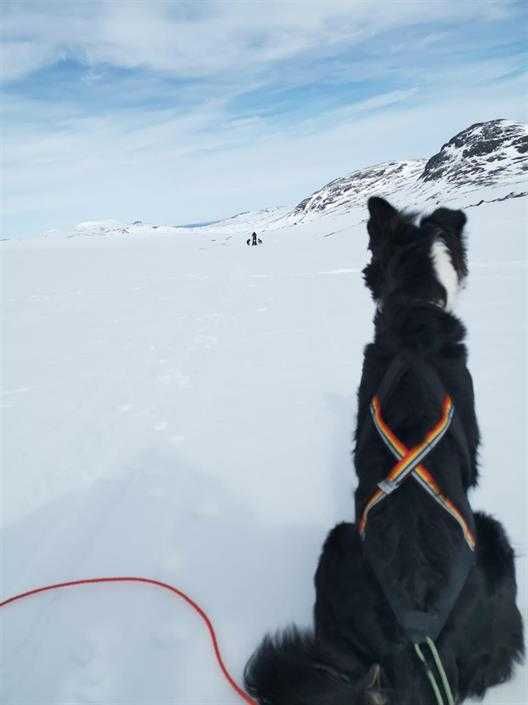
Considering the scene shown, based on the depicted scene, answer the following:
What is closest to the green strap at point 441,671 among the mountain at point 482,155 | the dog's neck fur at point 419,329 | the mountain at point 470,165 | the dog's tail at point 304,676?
the dog's tail at point 304,676

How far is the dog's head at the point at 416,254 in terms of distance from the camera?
2.25 m

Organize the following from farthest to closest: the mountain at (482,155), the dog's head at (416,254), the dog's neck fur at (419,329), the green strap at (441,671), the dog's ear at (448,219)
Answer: the mountain at (482,155) < the dog's ear at (448,219) < the dog's head at (416,254) < the dog's neck fur at (419,329) < the green strap at (441,671)

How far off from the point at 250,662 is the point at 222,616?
0.70 m

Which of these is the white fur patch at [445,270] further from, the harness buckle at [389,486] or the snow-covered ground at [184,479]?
the harness buckle at [389,486]

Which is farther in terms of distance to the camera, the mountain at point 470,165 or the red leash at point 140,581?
the mountain at point 470,165

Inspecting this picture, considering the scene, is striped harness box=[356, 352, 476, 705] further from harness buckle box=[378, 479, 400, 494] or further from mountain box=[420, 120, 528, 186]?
mountain box=[420, 120, 528, 186]

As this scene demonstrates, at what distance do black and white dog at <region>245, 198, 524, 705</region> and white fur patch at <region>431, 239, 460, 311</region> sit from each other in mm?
30

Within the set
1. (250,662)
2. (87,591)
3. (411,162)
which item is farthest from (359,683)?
(411,162)

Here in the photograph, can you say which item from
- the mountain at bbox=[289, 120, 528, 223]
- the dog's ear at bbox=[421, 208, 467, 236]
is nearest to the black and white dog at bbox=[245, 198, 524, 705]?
the dog's ear at bbox=[421, 208, 467, 236]

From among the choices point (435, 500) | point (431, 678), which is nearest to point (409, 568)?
point (435, 500)

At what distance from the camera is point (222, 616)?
2.46 metres

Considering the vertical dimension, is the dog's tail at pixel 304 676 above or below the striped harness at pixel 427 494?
below

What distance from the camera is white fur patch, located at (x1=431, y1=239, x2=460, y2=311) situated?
2.26 m

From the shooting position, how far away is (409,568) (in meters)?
1.55
